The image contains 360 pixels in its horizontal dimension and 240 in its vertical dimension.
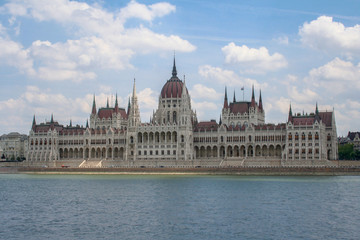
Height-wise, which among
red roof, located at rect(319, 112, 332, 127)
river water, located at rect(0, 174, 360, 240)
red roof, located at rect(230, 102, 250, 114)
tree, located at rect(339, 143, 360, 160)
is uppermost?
red roof, located at rect(230, 102, 250, 114)

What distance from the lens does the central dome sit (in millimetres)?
160125

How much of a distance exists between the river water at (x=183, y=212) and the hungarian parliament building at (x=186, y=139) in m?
46.9

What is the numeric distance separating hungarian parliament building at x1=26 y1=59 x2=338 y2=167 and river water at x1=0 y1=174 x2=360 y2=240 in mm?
46893

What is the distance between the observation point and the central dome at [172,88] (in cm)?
16012

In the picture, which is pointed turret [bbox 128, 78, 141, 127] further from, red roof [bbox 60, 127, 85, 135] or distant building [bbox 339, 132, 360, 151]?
distant building [bbox 339, 132, 360, 151]

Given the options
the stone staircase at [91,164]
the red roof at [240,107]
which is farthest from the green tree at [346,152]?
the stone staircase at [91,164]

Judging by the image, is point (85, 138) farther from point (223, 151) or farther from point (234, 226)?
point (234, 226)

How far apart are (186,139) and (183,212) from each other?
3314 inches

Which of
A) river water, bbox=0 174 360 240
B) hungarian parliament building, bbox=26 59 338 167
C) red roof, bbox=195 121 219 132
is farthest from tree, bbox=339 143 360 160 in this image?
river water, bbox=0 174 360 240

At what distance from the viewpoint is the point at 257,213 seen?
57.7 m

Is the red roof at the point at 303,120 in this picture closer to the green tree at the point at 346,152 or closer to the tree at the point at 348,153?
the tree at the point at 348,153

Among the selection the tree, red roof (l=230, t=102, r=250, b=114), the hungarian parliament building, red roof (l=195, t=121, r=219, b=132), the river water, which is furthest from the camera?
red roof (l=230, t=102, r=250, b=114)

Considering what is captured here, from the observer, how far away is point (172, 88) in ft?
531

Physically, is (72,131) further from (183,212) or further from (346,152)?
(183,212)
